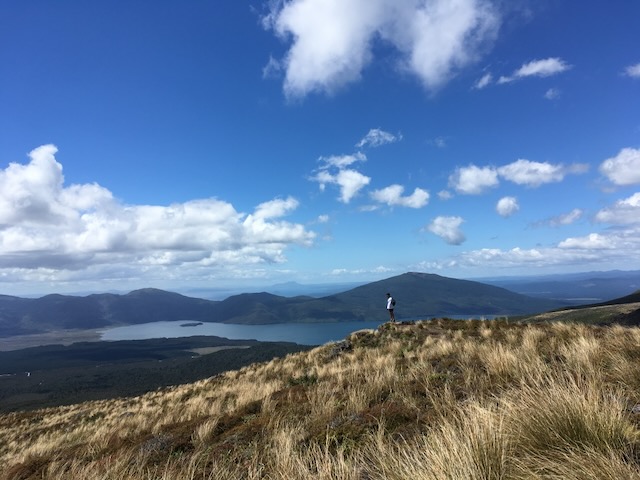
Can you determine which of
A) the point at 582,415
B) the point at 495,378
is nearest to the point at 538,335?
the point at 495,378

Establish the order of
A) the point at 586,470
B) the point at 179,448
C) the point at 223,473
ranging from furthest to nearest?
the point at 179,448 → the point at 223,473 → the point at 586,470

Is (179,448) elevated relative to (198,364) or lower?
elevated

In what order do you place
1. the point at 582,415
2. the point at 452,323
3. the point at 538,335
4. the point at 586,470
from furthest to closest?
the point at 452,323, the point at 538,335, the point at 582,415, the point at 586,470

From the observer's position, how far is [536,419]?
3.81 metres

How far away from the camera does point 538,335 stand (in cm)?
1234

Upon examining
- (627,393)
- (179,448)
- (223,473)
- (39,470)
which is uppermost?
(627,393)

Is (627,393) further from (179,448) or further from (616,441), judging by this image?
(179,448)

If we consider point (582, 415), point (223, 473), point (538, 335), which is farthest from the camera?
point (538, 335)

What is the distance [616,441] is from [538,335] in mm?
10320

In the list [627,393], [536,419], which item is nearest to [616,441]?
[536,419]

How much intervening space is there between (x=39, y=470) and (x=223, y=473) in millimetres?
5089

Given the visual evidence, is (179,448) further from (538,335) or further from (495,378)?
(538,335)

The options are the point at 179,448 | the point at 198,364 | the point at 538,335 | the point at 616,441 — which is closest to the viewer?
the point at 616,441

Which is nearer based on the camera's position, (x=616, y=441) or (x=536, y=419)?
(x=616, y=441)
